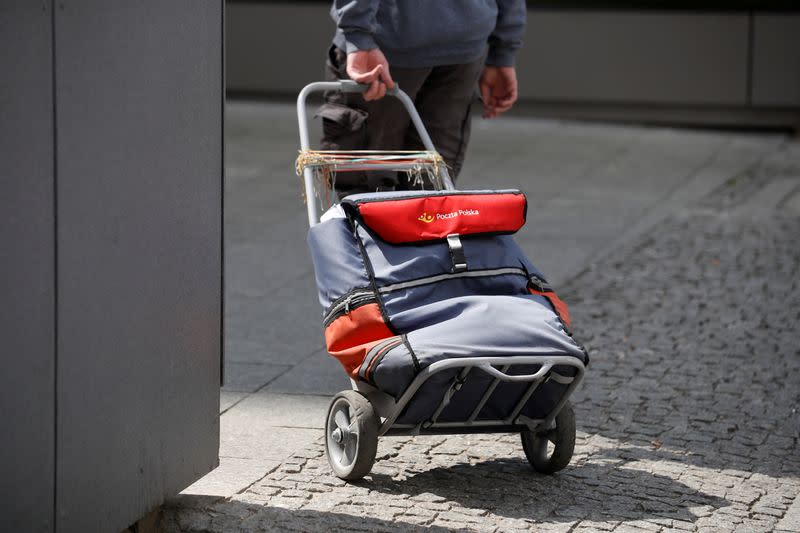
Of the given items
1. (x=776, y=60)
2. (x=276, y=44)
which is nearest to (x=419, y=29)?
(x=776, y=60)

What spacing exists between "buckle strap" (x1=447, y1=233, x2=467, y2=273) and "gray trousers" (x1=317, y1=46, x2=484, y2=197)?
2.65ft

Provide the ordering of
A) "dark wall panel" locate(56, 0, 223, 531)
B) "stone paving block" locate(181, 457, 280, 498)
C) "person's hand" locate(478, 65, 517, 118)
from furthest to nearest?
"person's hand" locate(478, 65, 517, 118) < "stone paving block" locate(181, 457, 280, 498) < "dark wall panel" locate(56, 0, 223, 531)

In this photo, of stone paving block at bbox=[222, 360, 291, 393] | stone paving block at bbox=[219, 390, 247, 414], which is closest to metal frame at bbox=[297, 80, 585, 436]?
stone paving block at bbox=[219, 390, 247, 414]

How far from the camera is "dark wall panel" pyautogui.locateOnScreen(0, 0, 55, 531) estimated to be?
9.13ft

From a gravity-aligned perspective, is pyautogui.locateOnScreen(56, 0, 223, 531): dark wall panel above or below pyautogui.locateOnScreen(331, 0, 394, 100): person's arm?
below

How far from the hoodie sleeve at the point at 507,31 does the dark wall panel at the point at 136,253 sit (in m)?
1.74

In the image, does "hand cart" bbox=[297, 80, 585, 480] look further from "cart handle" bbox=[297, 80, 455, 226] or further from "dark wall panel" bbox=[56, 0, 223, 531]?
"dark wall panel" bbox=[56, 0, 223, 531]

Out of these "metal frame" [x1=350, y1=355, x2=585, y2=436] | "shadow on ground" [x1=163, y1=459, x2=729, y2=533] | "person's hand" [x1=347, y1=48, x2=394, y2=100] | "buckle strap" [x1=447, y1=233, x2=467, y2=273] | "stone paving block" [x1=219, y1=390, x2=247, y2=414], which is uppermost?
"person's hand" [x1=347, y1=48, x2=394, y2=100]

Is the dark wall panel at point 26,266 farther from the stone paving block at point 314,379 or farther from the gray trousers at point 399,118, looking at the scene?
the stone paving block at point 314,379

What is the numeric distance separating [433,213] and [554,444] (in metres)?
0.81

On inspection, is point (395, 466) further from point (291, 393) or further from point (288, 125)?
point (288, 125)

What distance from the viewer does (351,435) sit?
3.90 metres

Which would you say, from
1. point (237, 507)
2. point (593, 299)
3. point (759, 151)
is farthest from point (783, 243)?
point (237, 507)

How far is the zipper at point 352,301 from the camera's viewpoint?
3734 mm
